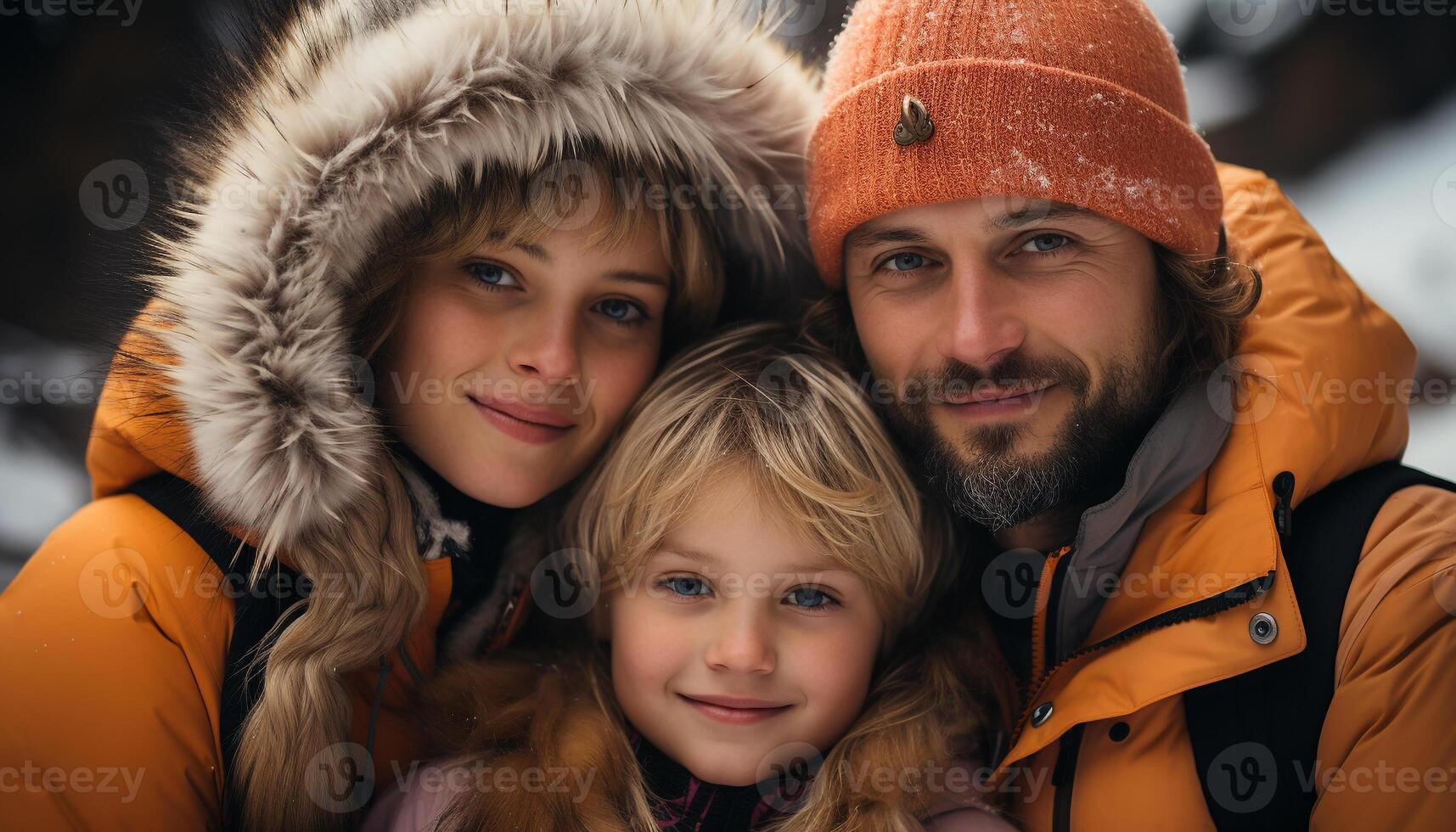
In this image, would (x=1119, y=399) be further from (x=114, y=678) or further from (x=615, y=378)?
(x=114, y=678)

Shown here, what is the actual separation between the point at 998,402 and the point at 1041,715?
0.60 m

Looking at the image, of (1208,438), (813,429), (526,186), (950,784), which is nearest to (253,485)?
(526,186)

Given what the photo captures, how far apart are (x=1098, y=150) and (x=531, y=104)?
1.07m

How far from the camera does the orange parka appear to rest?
1.45m

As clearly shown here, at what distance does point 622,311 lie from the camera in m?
2.01

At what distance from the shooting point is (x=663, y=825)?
5.59 feet

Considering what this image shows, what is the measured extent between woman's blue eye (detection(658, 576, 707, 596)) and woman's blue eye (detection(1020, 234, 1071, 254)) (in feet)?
3.02

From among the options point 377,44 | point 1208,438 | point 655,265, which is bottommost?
point 1208,438

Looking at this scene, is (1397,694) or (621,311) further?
(621,311)

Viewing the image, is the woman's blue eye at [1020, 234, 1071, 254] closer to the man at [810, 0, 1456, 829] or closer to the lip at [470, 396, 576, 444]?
the man at [810, 0, 1456, 829]

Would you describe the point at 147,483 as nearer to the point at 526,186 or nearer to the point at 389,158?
the point at 389,158

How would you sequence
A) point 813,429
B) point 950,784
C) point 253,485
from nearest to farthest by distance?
1. point 253,485
2. point 950,784
3. point 813,429

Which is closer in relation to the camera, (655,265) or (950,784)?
(950,784)

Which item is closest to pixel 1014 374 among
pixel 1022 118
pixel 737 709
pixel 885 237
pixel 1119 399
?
pixel 1119 399
